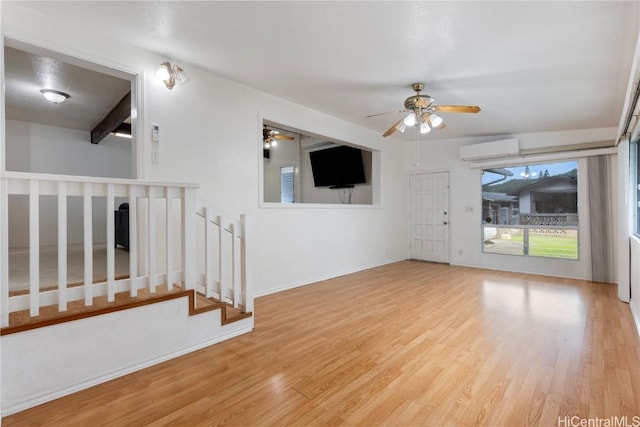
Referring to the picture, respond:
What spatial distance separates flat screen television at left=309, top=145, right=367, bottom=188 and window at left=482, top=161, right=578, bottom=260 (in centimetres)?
252

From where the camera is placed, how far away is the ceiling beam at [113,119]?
427cm

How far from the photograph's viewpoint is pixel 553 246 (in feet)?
16.9

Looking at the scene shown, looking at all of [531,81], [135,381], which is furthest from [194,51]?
[531,81]

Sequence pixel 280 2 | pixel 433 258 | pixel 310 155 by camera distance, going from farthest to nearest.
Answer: pixel 310 155 < pixel 433 258 < pixel 280 2

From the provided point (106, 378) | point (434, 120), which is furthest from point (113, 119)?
point (434, 120)

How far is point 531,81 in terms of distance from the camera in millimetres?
3293

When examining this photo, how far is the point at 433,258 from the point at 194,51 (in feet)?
18.8

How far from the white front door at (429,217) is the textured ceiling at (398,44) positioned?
8.44 ft

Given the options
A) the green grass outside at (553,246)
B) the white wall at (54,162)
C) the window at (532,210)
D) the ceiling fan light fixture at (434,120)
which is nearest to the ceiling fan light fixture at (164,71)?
the ceiling fan light fixture at (434,120)

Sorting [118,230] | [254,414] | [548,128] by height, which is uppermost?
[548,128]

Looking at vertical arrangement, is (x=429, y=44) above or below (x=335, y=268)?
above

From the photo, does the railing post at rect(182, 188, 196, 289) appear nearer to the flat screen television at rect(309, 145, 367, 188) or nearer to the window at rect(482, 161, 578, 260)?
the flat screen television at rect(309, 145, 367, 188)

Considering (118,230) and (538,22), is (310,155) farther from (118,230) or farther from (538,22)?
(538,22)

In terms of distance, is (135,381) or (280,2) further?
(280,2)
